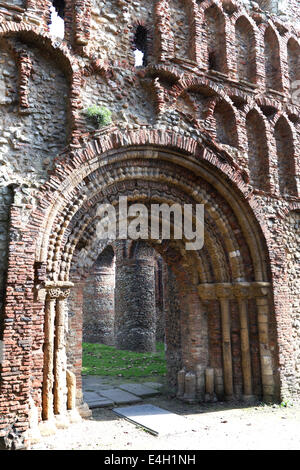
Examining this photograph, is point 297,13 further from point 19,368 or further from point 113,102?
point 19,368

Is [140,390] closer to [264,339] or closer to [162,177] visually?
[264,339]

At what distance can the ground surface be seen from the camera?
16.8 feet

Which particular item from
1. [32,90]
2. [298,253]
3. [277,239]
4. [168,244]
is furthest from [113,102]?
[298,253]

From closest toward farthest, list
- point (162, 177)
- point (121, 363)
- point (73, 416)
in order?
point (73, 416) < point (162, 177) < point (121, 363)

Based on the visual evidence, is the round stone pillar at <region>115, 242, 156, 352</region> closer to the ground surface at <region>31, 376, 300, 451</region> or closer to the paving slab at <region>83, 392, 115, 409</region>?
the paving slab at <region>83, 392, 115, 409</region>

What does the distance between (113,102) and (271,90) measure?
→ 13.4 feet

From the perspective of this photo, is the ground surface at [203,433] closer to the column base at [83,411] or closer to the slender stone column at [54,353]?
the column base at [83,411]

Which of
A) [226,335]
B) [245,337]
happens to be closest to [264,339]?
[245,337]

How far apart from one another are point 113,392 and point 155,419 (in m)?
2.16

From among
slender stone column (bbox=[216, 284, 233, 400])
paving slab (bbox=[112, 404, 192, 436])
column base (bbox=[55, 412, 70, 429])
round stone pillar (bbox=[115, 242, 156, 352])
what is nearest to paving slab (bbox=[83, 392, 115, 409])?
paving slab (bbox=[112, 404, 192, 436])

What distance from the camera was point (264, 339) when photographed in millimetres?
7516

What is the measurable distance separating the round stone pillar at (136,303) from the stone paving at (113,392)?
185 inches

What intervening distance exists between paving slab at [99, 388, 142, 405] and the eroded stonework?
3.01 feet

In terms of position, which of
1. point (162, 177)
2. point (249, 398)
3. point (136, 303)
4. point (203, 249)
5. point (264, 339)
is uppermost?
point (162, 177)
